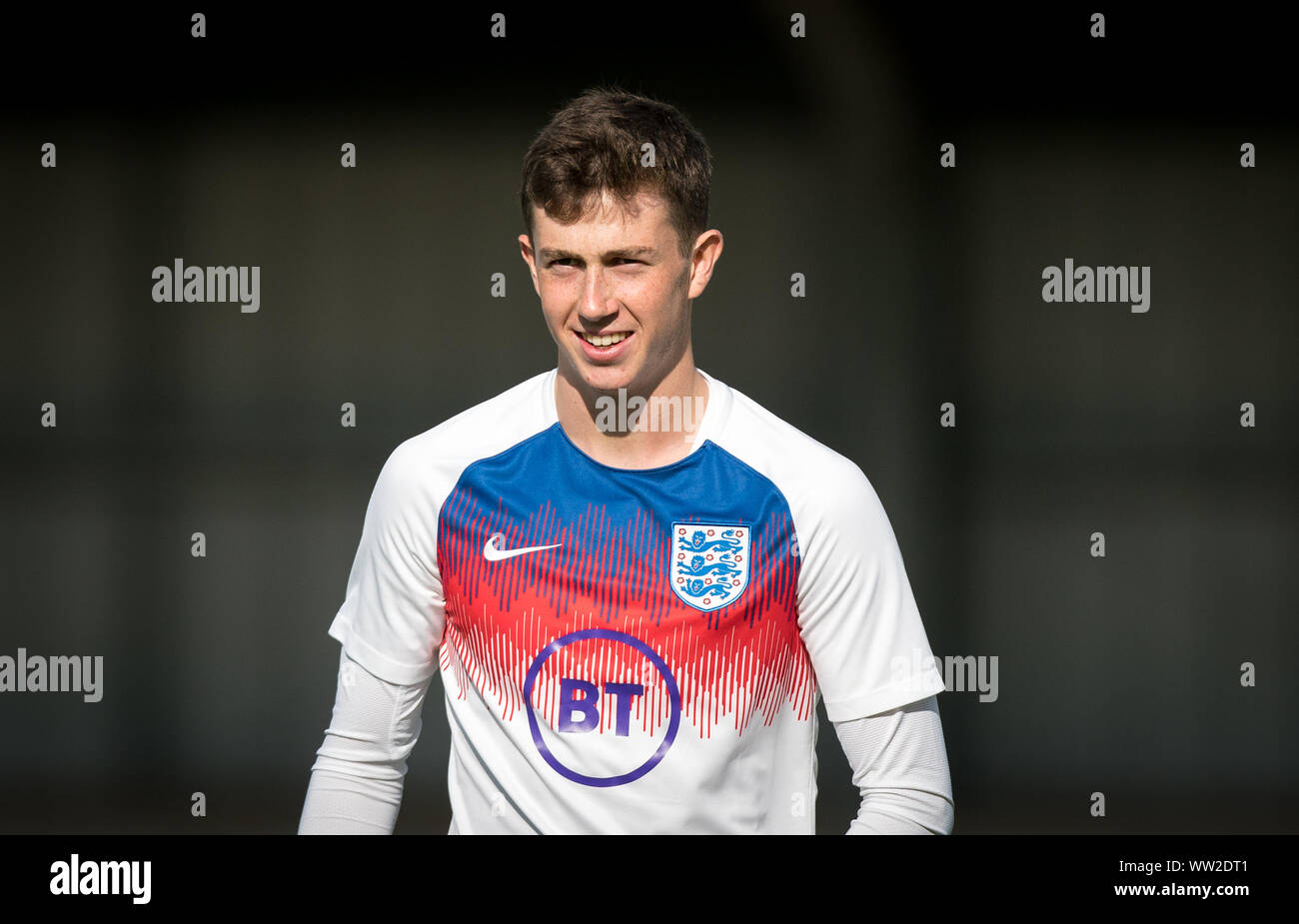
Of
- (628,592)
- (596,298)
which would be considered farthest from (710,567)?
(596,298)

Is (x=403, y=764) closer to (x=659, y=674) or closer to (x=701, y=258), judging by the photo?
(x=659, y=674)

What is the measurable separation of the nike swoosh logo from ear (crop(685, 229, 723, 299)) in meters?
0.33

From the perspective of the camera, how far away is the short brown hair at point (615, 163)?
1.30m

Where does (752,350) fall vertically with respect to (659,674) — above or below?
above

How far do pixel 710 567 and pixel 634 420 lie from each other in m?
0.19

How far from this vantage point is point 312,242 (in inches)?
121

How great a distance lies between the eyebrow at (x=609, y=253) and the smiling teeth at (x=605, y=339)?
3.3 inches

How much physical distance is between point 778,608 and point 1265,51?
8.03 feet

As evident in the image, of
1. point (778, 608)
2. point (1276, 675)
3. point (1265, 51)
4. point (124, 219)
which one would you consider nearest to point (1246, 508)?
point (1276, 675)

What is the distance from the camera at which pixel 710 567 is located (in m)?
1.35

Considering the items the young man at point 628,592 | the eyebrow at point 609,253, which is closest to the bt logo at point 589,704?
the young man at point 628,592

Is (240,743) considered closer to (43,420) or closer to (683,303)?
(43,420)

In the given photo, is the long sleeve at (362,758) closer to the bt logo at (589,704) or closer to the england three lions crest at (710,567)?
the bt logo at (589,704)
